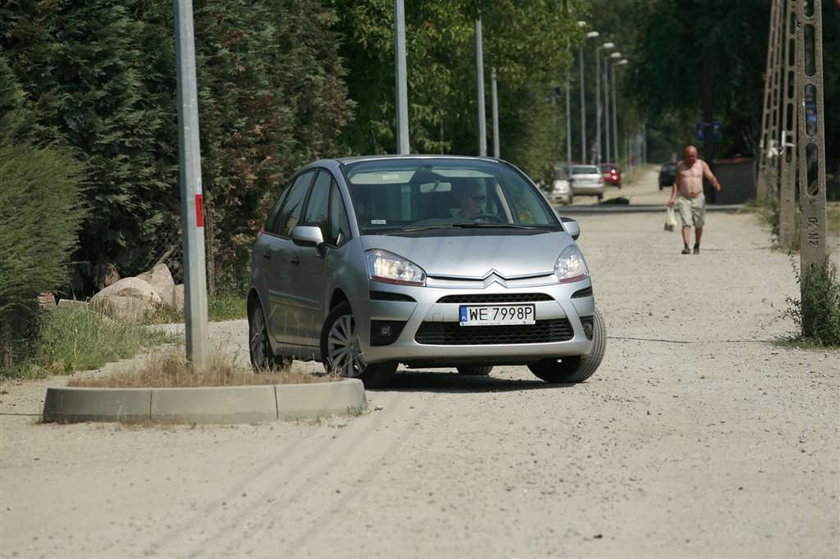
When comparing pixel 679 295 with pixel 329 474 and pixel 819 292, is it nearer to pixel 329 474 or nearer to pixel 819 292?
pixel 819 292

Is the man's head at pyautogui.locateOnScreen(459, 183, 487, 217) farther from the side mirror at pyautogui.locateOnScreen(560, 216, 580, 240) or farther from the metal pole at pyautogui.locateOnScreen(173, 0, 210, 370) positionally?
the metal pole at pyautogui.locateOnScreen(173, 0, 210, 370)

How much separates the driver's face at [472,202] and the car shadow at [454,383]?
47.5 inches

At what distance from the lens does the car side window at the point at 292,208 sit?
537 inches

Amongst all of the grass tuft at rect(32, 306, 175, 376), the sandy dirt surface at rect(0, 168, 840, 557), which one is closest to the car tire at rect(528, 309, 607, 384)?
the sandy dirt surface at rect(0, 168, 840, 557)

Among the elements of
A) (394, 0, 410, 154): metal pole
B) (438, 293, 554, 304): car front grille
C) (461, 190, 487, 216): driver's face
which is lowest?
(438, 293, 554, 304): car front grille

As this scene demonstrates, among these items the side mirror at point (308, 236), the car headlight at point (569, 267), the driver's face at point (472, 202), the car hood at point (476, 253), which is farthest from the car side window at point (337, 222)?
the car headlight at point (569, 267)

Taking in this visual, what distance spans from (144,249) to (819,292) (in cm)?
871

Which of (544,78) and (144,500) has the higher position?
(544,78)

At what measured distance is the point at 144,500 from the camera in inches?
315

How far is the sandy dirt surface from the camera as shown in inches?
281

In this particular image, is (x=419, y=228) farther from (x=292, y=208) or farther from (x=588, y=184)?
(x=588, y=184)

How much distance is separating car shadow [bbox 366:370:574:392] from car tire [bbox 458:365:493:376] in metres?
0.06

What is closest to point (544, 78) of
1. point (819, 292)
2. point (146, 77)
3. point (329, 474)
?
point (146, 77)

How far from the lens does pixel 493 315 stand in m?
11.9
